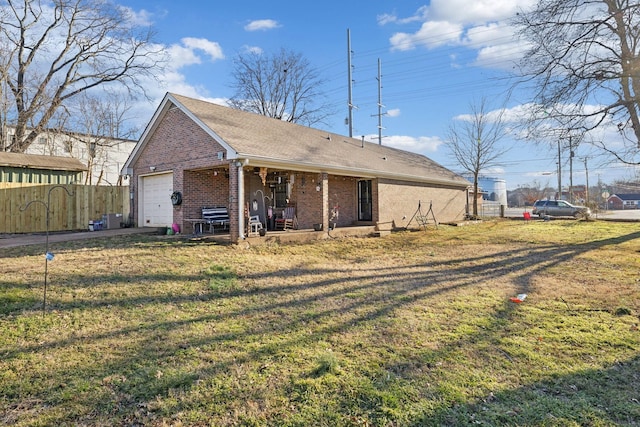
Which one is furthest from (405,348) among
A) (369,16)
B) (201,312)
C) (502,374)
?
(369,16)

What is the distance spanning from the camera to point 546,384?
11.8ft

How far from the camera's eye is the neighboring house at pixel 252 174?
11461 millimetres

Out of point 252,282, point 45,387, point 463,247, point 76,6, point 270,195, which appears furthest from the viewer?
point 76,6

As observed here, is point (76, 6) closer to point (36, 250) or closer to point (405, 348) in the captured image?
point (36, 250)

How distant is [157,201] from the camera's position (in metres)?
14.0

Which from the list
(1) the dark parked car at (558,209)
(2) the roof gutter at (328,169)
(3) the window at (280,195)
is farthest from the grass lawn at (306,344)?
(1) the dark parked car at (558,209)

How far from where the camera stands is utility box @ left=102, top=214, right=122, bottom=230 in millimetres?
14039

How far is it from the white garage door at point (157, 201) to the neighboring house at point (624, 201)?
7940cm

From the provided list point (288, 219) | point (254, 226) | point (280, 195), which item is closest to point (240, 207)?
point (254, 226)

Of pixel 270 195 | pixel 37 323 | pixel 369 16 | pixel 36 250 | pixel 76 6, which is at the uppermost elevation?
pixel 76 6

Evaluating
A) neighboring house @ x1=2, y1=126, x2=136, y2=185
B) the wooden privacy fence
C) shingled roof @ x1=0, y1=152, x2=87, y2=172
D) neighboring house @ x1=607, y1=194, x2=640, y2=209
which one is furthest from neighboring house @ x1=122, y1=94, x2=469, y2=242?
neighboring house @ x1=607, y1=194, x2=640, y2=209

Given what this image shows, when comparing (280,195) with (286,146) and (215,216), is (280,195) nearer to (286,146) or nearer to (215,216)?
(286,146)

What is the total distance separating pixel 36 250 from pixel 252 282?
19.4 feet

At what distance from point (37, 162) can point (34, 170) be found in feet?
1.17
